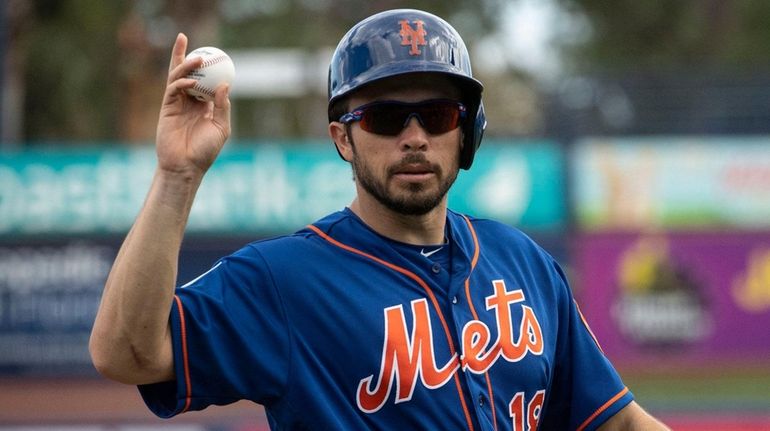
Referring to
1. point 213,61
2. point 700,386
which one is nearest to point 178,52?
point 213,61

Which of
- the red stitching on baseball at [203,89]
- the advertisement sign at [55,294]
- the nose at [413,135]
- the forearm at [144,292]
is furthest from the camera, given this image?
the advertisement sign at [55,294]

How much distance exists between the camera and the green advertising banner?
12.6 metres

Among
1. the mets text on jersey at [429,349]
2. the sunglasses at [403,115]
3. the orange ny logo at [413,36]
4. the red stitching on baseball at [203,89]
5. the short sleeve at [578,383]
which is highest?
the orange ny logo at [413,36]

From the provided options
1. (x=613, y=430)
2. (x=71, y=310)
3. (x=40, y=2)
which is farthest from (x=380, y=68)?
(x=40, y=2)

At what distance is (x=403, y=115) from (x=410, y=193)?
0.63 feet

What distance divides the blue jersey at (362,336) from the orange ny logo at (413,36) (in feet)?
1.49

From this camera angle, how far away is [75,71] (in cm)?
2406

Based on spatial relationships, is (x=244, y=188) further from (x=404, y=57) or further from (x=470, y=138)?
(x=404, y=57)

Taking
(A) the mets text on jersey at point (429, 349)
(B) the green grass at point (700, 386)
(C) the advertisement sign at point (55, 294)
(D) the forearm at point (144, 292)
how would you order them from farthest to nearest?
(C) the advertisement sign at point (55, 294), (B) the green grass at point (700, 386), (A) the mets text on jersey at point (429, 349), (D) the forearm at point (144, 292)

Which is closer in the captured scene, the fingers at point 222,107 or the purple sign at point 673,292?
the fingers at point 222,107

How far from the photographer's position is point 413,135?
2785mm

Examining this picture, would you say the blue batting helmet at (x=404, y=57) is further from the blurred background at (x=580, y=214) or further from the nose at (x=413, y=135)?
the blurred background at (x=580, y=214)

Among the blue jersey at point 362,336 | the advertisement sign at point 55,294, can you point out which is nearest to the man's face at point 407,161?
the blue jersey at point 362,336

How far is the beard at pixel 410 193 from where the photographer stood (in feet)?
9.13
